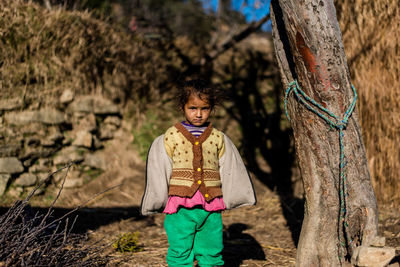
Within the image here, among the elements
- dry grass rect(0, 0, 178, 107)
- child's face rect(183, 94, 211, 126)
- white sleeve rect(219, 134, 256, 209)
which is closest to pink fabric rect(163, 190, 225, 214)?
white sleeve rect(219, 134, 256, 209)

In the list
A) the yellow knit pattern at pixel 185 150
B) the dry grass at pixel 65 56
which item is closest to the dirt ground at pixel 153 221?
the yellow knit pattern at pixel 185 150

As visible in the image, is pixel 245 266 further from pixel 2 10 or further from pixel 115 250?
pixel 2 10

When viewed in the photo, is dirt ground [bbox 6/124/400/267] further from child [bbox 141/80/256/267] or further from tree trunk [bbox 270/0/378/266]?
tree trunk [bbox 270/0/378/266]

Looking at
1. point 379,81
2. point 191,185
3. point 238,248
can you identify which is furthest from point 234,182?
point 379,81

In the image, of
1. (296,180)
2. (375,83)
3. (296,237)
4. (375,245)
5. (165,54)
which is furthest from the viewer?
(165,54)

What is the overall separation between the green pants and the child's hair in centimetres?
78

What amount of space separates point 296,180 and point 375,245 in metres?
4.09

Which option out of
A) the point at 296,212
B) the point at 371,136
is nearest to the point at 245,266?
the point at 296,212

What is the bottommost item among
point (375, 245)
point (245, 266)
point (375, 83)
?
point (245, 266)

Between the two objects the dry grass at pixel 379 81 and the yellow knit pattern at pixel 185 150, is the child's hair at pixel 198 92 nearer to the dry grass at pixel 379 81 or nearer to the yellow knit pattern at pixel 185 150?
the yellow knit pattern at pixel 185 150

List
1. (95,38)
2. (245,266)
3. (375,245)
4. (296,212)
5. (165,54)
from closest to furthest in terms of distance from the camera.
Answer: (375,245), (245,266), (296,212), (95,38), (165,54)

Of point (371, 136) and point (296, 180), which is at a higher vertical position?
point (371, 136)

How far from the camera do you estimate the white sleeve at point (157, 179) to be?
2.67 meters

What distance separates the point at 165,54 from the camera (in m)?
7.79
